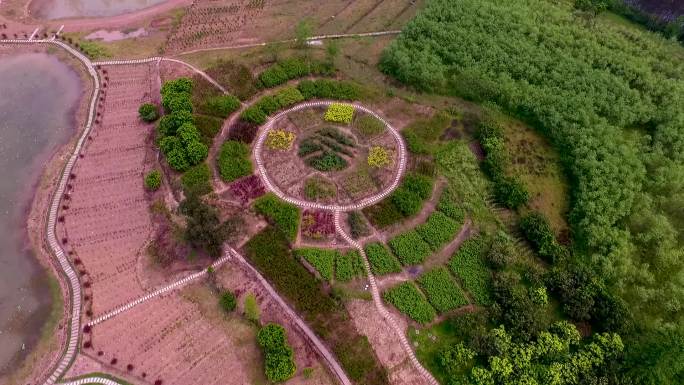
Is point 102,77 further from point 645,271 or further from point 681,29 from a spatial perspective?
point 681,29

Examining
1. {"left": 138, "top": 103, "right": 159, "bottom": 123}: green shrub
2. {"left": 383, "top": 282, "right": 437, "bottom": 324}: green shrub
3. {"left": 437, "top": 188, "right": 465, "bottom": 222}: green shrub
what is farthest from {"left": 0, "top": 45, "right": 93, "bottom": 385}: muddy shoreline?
{"left": 437, "top": 188, "right": 465, "bottom": 222}: green shrub

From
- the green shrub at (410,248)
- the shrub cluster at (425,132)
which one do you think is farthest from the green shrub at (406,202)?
the shrub cluster at (425,132)

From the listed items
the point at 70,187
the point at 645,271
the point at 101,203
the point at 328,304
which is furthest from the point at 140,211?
the point at 645,271

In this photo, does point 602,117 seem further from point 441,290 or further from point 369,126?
point 441,290

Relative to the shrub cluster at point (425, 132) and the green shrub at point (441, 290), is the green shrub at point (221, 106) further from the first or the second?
the green shrub at point (441, 290)

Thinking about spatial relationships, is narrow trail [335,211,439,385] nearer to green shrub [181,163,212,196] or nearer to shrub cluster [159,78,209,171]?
green shrub [181,163,212,196]

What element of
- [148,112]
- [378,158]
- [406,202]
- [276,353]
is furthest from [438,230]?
[148,112]
